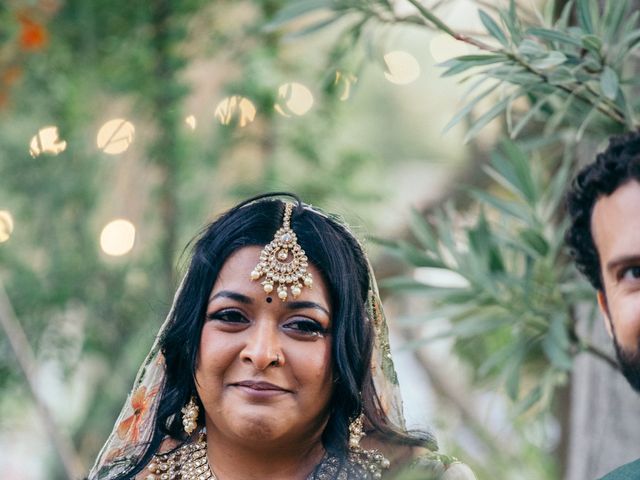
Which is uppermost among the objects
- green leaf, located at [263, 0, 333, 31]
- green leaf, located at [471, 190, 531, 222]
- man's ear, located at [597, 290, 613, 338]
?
green leaf, located at [263, 0, 333, 31]

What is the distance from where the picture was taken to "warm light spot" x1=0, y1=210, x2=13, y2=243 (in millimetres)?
6738

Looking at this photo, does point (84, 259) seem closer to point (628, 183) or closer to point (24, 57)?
point (24, 57)

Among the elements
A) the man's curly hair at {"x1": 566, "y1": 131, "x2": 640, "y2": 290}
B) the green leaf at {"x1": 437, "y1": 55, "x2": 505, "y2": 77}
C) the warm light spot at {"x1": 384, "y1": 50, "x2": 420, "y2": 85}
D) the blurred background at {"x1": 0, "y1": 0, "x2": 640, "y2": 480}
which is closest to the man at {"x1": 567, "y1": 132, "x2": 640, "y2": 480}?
the man's curly hair at {"x1": 566, "y1": 131, "x2": 640, "y2": 290}

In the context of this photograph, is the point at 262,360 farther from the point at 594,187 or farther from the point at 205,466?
the point at 594,187

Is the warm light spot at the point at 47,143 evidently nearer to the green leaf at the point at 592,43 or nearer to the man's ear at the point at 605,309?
the green leaf at the point at 592,43

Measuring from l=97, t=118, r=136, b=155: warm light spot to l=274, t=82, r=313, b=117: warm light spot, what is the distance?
34.2 inches

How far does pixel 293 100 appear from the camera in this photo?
7012 mm

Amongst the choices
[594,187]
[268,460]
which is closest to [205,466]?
[268,460]

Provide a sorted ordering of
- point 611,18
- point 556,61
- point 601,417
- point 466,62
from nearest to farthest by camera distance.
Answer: point 556,61, point 466,62, point 611,18, point 601,417

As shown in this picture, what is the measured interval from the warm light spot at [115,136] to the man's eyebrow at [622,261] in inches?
166

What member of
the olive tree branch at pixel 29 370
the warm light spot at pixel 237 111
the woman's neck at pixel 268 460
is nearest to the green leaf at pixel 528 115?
the woman's neck at pixel 268 460

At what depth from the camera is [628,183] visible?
114 inches

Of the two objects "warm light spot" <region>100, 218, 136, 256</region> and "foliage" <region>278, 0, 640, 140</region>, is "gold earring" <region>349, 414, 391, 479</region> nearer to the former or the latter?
"foliage" <region>278, 0, 640, 140</region>

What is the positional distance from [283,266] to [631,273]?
0.84 meters
